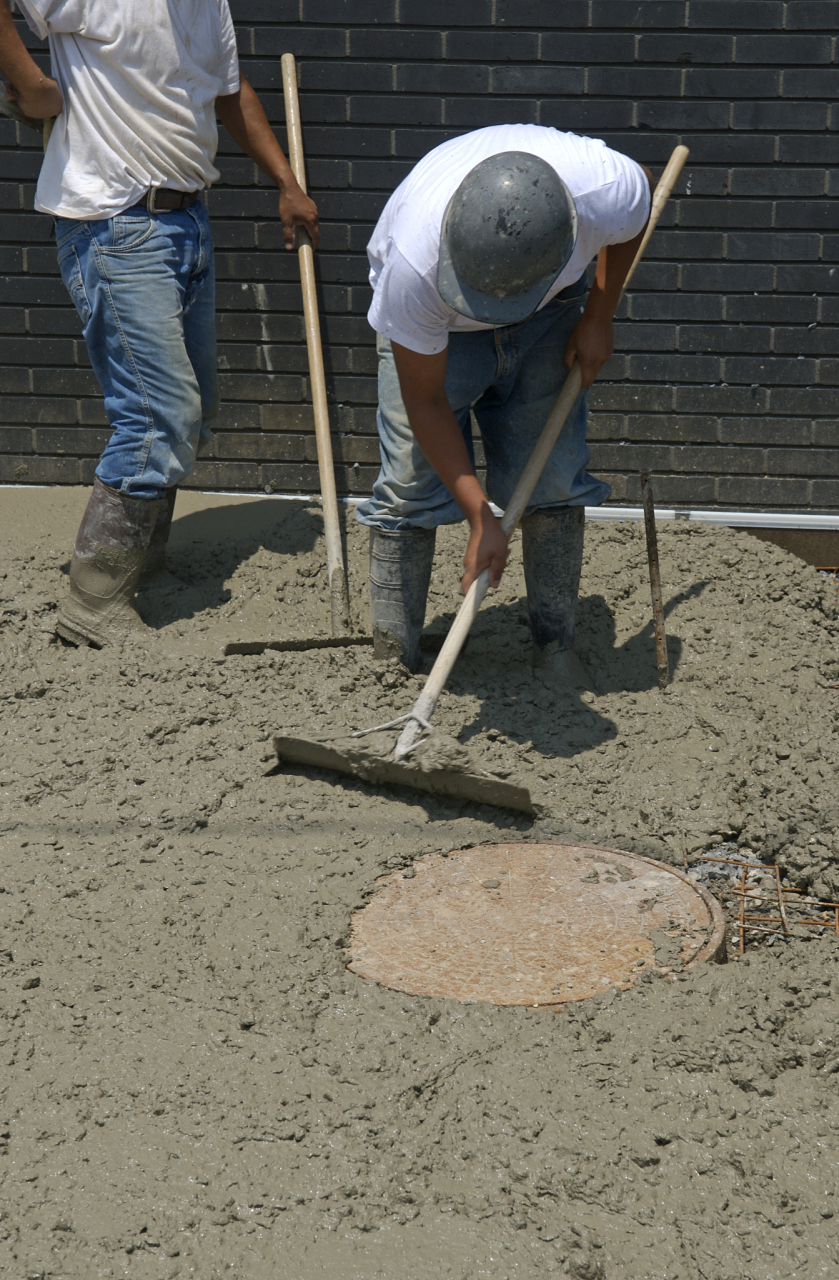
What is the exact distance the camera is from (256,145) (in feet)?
14.0

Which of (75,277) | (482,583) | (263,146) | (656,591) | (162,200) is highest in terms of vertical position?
(263,146)

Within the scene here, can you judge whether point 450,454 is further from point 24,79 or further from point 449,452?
point 24,79

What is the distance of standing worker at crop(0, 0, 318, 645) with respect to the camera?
3.68 m

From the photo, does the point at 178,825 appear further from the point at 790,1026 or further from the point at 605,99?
the point at 605,99

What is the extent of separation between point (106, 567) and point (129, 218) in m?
1.27

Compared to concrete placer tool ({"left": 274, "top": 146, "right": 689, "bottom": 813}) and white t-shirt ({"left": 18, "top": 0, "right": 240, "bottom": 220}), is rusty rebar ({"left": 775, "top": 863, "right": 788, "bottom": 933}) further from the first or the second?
white t-shirt ({"left": 18, "top": 0, "right": 240, "bottom": 220})

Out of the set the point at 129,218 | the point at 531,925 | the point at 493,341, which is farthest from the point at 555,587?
the point at 129,218

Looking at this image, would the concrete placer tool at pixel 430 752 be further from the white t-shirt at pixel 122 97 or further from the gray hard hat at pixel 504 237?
the white t-shirt at pixel 122 97

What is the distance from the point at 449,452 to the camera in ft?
9.69

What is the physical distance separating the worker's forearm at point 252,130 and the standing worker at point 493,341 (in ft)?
4.01

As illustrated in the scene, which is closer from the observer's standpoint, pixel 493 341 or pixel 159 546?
pixel 493 341

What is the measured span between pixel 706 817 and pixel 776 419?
100.0 inches

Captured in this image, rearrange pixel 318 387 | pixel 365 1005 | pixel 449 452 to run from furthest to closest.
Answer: pixel 318 387
pixel 449 452
pixel 365 1005

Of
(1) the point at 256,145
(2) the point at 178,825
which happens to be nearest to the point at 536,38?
(1) the point at 256,145
